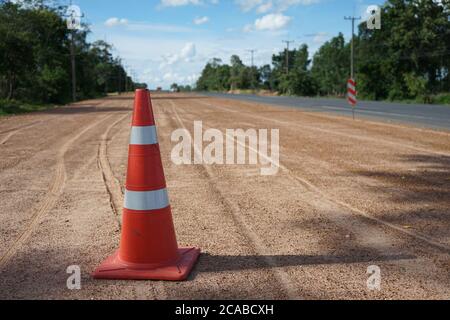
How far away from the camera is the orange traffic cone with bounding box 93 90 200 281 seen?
12.1ft

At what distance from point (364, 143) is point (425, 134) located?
3042mm

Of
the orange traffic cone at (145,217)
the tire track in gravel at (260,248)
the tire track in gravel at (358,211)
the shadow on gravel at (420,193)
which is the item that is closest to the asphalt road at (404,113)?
the shadow on gravel at (420,193)

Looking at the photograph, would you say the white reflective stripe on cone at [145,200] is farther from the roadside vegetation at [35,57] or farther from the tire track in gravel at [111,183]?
the roadside vegetation at [35,57]

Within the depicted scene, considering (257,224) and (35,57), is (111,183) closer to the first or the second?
(257,224)

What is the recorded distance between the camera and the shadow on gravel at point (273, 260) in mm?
3746

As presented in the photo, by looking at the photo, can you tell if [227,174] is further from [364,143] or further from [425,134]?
[425,134]

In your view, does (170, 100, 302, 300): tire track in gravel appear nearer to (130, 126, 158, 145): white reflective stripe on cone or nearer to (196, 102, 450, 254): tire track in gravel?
(196, 102, 450, 254): tire track in gravel

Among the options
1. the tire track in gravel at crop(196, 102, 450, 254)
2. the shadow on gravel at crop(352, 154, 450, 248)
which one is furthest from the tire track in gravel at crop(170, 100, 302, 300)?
the shadow on gravel at crop(352, 154, 450, 248)

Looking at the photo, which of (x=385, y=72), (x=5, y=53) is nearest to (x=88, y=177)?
(x=5, y=53)

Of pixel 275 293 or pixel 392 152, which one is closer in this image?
pixel 275 293

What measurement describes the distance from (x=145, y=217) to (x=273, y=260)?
110 centimetres

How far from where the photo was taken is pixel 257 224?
4.91 metres

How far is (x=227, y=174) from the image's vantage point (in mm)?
7648
